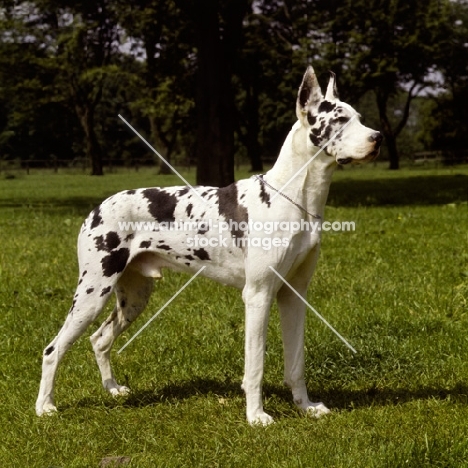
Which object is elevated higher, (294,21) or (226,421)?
(294,21)

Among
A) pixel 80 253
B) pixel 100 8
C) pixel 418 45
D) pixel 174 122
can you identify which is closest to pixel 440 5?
pixel 418 45

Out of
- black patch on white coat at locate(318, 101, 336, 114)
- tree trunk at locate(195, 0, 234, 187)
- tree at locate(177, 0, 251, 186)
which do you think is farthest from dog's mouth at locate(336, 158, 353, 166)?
tree trunk at locate(195, 0, 234, 187)

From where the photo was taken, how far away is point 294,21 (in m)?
34.8

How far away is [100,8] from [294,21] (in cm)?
1129

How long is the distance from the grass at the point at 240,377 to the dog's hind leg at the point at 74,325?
0.15 meters

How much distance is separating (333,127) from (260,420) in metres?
1.84

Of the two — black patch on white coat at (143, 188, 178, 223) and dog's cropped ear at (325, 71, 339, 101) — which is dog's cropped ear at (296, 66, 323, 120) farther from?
black patch on white coat at (143, 188, 178, 223)

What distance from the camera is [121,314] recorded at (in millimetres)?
5500

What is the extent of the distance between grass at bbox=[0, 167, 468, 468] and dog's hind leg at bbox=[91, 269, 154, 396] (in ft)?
0.43

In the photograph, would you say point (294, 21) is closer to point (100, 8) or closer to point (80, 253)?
point (100, 8)

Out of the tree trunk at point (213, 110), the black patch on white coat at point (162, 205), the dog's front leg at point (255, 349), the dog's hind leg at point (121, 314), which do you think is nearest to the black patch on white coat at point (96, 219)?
the black patch on white coat at point (162, 205)

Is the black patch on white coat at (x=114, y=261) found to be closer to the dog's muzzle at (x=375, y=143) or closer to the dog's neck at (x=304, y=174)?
the dog's neck at (x=304, y=174)

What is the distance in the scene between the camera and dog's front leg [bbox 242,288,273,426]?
4715mm

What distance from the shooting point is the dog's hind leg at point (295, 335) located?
5004 millimetres
